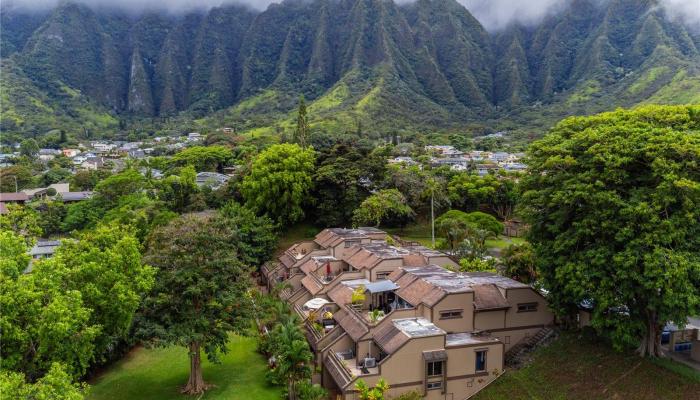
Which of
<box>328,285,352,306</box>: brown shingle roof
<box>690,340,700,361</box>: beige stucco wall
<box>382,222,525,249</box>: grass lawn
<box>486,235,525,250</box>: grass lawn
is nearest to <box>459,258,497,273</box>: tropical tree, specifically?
<box>328,285,352,306</box>: brown shingle roof

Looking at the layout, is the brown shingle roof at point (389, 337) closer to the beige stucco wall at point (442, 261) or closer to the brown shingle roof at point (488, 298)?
the brown shingle roof at point (488, 298)

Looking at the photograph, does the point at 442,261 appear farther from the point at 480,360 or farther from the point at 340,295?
the point at 480,360

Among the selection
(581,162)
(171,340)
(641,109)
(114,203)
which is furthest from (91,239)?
(114,203)

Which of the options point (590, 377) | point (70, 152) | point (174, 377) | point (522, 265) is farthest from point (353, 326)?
point (70, 152)

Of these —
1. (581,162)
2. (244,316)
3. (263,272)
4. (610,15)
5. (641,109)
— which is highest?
(610,15)

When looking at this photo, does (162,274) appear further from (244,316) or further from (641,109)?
(641,109)

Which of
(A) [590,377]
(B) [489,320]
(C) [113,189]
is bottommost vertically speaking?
(A) [590,377]

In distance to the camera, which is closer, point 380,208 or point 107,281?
point 107,281
